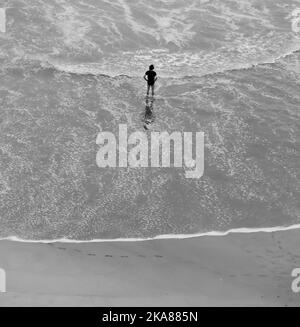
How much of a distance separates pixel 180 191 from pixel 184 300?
11.3 ft

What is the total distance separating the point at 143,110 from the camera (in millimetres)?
14414

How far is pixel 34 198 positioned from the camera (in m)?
10.7

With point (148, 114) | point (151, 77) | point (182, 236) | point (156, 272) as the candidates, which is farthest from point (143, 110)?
point (156, 272)

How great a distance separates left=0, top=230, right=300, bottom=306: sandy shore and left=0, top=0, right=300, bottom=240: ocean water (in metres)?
0.54

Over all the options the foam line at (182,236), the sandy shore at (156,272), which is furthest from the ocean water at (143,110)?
the sandy shore at (156,272)

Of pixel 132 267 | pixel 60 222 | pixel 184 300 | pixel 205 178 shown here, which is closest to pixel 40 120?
pixel 60 222

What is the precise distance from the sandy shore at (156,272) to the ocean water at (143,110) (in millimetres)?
541

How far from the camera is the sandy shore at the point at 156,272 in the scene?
8.30 m

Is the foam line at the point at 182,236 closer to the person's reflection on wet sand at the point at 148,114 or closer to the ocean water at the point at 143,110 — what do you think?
the ocean water at the point at 143,110

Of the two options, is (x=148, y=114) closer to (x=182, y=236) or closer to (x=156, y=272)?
(x=182, y=236)

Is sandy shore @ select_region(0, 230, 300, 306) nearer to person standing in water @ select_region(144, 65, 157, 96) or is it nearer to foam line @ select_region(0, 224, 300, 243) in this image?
foam line @ select_region(0, 224, 300, 243)

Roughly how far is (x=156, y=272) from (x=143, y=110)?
6780 millimetres

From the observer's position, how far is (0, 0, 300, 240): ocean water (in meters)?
10.5
